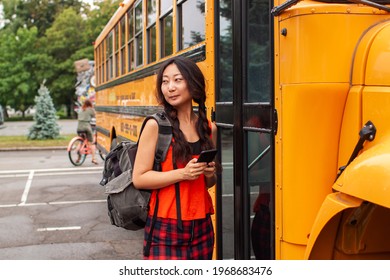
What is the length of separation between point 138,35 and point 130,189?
3.46 meters

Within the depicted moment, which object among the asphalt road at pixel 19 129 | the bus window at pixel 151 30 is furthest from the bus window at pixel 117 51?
the asphalt road at pixel 19 129

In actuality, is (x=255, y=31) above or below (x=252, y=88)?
above

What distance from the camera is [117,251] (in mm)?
4840

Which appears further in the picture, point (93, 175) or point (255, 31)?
point (93, 175)

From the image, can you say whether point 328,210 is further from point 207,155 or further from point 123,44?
point 123,44

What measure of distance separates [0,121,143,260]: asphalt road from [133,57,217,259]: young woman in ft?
8.57

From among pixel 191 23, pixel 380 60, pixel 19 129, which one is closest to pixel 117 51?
pixel 191 23

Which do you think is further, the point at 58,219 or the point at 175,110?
the point at 58,219

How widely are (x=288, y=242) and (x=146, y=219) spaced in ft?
1.84

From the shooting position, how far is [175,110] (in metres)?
2.14

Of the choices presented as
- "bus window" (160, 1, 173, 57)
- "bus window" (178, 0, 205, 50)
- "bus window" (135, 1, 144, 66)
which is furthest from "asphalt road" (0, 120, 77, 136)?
"bus window" (178, 0, 205, 50)

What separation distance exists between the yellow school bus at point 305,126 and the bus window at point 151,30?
5.42ft

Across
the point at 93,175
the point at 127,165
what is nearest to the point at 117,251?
the point at 127,165

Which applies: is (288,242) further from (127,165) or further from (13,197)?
(13,197)
